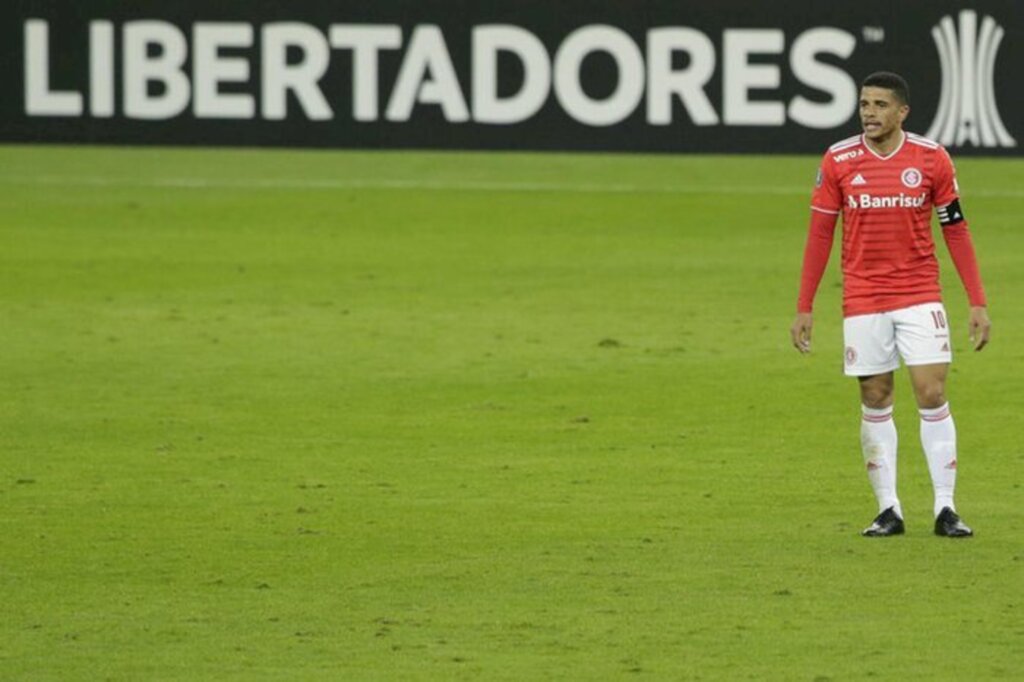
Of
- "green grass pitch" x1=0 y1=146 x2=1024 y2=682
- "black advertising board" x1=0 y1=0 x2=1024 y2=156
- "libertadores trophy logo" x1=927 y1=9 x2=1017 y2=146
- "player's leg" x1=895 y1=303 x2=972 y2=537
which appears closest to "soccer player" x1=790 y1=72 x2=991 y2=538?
"player's leg" x1=895 y1=303 x2=972 y2=537

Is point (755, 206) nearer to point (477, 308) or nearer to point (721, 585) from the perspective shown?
point (477, 308)

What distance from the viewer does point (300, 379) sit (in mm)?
16453

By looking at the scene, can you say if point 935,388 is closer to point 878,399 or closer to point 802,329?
point 878,399

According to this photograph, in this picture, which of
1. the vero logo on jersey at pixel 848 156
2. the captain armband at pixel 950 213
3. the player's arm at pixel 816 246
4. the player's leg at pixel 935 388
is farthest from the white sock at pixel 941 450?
the vero logo on jersey at pixel 848 156

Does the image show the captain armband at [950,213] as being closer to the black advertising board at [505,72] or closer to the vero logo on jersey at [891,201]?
the vero logo on jersey at [891,201]

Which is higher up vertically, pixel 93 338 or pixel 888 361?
pixel 888 361

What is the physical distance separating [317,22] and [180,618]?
2040 cm

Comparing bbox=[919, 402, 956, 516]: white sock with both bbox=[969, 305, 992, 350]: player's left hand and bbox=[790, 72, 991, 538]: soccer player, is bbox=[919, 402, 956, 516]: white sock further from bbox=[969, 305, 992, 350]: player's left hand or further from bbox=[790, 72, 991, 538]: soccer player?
bbox=[969, 305, 992, 350]: player's left hand

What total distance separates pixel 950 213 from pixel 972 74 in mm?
18289

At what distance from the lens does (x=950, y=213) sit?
1070cm

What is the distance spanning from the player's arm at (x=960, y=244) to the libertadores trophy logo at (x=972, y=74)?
59.5ft

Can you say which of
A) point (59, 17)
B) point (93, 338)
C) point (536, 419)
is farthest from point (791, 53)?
point (536, 419)

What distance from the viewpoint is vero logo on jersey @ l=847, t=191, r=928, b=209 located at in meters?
10.6

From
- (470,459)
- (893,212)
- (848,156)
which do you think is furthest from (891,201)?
(470,459)
